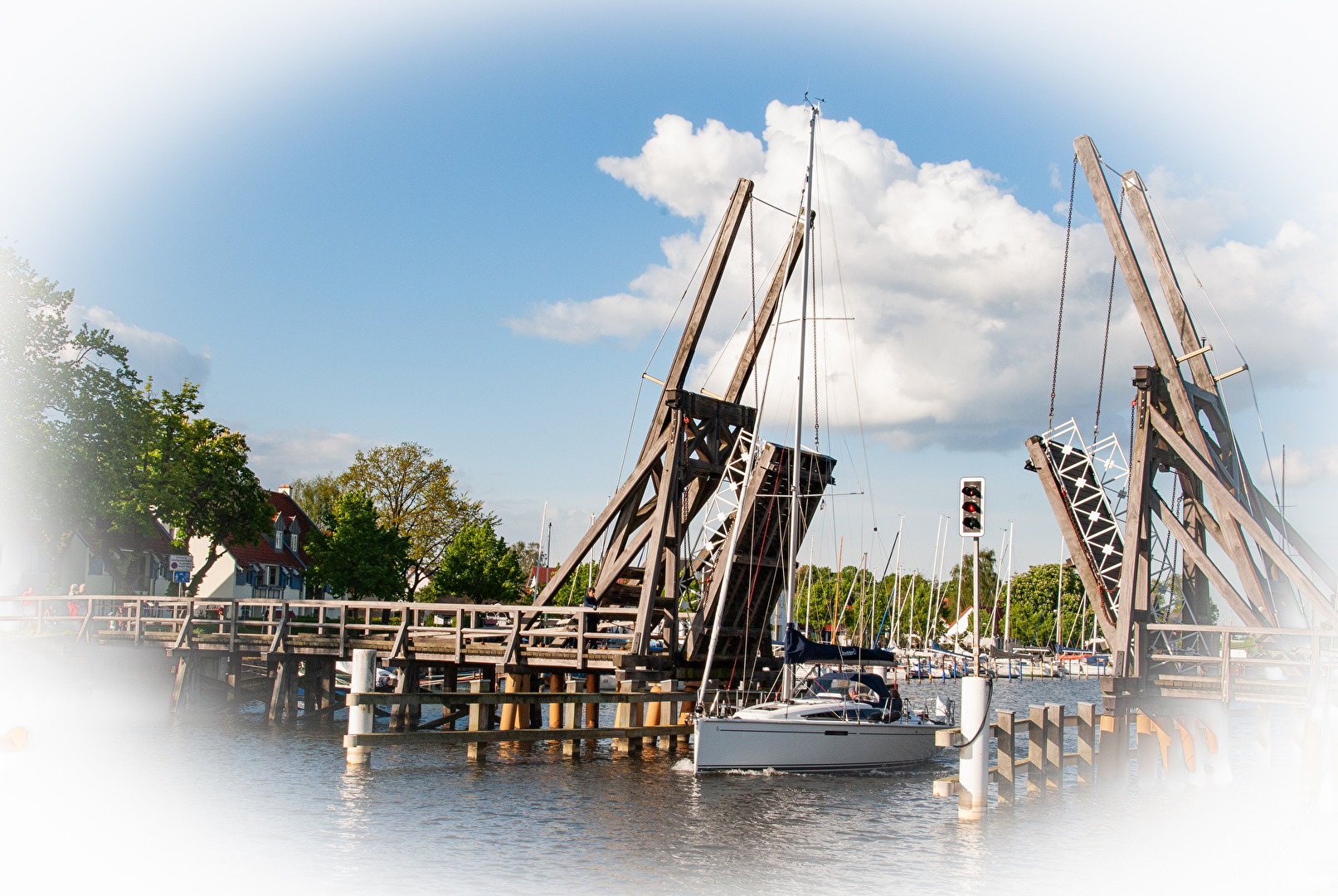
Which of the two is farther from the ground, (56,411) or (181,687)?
(56,411)

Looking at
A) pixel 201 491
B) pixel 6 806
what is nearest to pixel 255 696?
pixel 201 491

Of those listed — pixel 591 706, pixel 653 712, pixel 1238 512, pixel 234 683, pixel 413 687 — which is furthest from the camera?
pixel 234 683

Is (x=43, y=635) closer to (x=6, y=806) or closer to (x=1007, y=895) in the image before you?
(x=6, y=806)

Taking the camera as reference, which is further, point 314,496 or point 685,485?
point 314,496

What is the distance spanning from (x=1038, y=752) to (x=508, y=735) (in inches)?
388

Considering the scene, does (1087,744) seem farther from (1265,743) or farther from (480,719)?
(480,719)

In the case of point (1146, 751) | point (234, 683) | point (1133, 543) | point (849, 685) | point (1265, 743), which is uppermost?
point (1133, 543)

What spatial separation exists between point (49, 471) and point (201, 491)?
549 inches

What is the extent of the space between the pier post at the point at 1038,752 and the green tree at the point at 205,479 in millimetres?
34645

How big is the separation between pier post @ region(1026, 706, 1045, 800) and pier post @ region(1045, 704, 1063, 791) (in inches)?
5.9

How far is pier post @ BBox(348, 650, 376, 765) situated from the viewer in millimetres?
20812

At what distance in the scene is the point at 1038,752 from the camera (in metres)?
18.7

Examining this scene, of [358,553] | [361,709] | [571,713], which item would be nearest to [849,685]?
[571,713]

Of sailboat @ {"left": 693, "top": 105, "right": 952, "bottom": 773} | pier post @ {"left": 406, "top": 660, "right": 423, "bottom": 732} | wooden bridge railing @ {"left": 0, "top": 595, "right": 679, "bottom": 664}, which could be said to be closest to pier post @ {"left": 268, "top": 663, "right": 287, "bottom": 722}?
wooden bridge railing @ {"left": 0, "top": 595, "right": 679, "bottom": 664}
